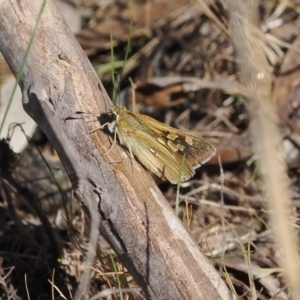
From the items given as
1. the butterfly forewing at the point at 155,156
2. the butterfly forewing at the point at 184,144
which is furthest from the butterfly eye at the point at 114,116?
the butterfly forewing at the point at 184,144

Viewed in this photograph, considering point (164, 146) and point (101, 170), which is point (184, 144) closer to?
point (164, 146)

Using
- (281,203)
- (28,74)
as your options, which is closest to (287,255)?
(281,203)

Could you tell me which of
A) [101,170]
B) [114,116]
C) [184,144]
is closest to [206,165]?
[184,144]

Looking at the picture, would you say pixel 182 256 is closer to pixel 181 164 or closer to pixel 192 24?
pixel 181 164

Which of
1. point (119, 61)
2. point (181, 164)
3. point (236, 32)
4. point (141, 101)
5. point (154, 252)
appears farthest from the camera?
point (119, 61)

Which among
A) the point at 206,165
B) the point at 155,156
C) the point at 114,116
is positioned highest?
the point at 114,116

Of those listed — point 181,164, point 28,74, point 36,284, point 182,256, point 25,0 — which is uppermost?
point 25,0

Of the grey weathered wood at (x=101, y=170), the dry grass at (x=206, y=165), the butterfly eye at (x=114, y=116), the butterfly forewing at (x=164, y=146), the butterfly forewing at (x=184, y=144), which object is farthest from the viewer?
the dry grass at (x=206, y=165)

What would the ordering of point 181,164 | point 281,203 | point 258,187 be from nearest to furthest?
point 281,203 → point 181,164 → point 258,187

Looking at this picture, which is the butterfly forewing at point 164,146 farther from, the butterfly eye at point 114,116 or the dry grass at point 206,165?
the dry grass at point 206,165
